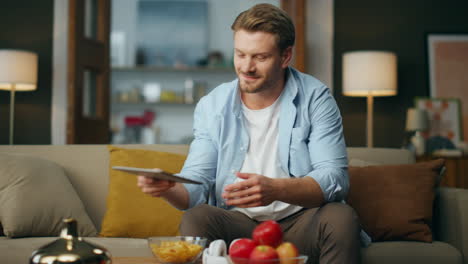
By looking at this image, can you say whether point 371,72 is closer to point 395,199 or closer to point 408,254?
point 395,199

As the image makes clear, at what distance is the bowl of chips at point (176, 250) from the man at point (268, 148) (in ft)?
0.78

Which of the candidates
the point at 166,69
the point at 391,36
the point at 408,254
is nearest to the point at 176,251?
the point at 408,254

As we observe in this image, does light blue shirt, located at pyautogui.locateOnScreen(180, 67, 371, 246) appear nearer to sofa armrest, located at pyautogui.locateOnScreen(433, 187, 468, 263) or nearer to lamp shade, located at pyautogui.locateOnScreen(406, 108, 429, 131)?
sofa armrest, located at pyautogui.locateOnScreen(433, 187, 468, 263)

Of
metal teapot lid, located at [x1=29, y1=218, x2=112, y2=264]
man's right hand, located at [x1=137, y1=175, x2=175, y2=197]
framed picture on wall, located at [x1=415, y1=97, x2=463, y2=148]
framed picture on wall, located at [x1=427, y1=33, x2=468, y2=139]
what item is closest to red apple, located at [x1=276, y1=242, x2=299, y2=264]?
metal teapot lid, located at [x1=29, y1=218, x2=112, y2=264]

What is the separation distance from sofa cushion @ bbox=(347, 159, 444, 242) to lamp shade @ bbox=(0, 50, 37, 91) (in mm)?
2982

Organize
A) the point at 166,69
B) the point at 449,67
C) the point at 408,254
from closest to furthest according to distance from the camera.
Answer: the point at 408,254, the point at 449,67, the point at 166,69

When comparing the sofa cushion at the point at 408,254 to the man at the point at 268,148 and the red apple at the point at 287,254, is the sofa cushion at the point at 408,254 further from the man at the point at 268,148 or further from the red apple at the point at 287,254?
the red apple at the point at 287,254

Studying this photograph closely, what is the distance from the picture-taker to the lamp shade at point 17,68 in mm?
4297

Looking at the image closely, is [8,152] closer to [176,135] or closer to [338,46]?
[338,46]

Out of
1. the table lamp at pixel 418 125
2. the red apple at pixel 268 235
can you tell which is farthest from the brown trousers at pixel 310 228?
the table lamp at pixel 418 125

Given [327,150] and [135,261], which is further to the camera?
[327,150]

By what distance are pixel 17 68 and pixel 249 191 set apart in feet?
11.0

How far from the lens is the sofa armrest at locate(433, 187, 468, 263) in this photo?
224 centimetres

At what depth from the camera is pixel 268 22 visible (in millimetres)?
1937
